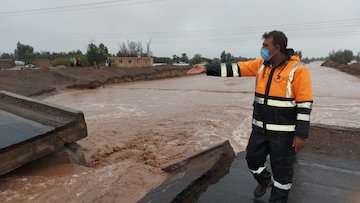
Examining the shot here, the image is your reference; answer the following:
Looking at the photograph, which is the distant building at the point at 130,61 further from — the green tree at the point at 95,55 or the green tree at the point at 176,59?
the green tree at the point at 176,59

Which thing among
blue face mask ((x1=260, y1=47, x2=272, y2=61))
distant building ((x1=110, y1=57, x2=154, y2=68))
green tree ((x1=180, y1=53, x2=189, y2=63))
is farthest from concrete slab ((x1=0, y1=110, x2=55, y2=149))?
green tree ((x1=180, y1=53, x2=189, y2=63))

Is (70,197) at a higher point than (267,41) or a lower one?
lower

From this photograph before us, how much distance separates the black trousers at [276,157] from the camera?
285cm

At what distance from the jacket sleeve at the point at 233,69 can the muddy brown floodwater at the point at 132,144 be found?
1.87 meters

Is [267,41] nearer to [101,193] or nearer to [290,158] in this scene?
[290,158]

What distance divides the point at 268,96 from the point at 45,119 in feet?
13.0

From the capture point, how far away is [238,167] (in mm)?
4273

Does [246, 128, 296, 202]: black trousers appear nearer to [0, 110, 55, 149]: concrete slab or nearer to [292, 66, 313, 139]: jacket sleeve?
[292, 66, 313, 139]: jacket sleeve

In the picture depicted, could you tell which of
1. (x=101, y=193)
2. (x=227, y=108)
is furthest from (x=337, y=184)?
(x=227, y=108)

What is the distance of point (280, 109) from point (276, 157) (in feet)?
1.54

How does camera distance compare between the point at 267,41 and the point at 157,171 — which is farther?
the point at 157,171

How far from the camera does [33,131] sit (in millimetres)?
4520

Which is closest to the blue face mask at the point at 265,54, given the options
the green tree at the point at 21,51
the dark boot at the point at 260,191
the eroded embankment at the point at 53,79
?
the dark boot at the point at 260,191

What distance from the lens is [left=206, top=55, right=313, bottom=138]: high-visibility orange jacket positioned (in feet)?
8.74
